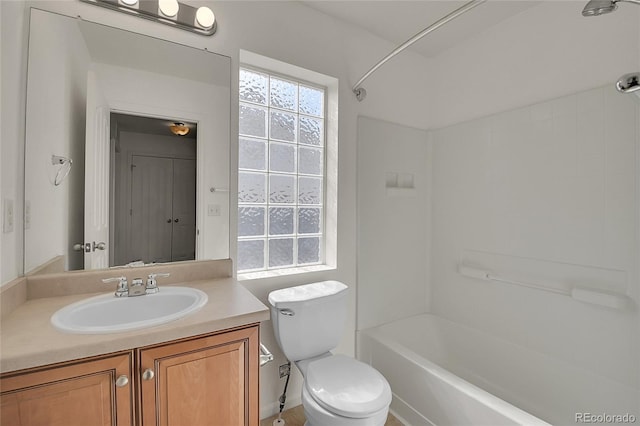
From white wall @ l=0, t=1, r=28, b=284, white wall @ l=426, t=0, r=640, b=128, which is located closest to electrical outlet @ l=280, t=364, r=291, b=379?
white wall @ l=0, t=1, r=28, b=284

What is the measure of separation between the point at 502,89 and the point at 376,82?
882mm

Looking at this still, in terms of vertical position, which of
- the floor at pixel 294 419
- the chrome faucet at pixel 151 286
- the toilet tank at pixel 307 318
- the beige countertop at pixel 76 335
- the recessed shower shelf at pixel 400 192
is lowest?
the floor at pixel 294 419

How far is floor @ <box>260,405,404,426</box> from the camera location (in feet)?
5.55

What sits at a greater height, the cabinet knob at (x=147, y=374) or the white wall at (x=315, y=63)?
the white wall at (x=315, y=63)

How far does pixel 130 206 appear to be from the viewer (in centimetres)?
138

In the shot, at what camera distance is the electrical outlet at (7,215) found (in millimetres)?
990

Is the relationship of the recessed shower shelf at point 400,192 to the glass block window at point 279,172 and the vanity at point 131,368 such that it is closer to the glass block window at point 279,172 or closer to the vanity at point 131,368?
the glass block window at point 279,172

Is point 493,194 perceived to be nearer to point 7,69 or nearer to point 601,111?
point 601,111

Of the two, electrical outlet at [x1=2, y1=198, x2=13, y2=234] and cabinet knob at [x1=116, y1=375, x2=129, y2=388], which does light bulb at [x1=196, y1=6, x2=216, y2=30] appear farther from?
cabinet knob at [x1=116, y1=375, x2=129, y2=388]

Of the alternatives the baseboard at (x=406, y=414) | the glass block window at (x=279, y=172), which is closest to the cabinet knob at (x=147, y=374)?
the glass block window at (x=279, y=172)

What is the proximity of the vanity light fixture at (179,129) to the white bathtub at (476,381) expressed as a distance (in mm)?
1735

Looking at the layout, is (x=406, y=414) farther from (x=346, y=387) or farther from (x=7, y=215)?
(x=7, y=215)

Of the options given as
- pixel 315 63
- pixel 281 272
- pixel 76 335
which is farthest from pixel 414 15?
pixel 76 335

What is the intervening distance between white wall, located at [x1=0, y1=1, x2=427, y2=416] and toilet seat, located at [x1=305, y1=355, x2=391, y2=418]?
1.31 ft
